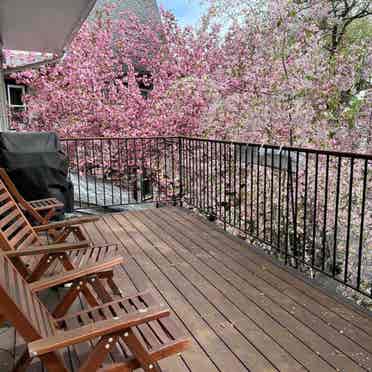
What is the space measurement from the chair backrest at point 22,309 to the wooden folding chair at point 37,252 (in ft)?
1.31

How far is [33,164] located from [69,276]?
8.28 feet

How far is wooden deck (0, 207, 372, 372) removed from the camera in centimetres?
206

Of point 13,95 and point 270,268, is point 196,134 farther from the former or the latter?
point 13,95

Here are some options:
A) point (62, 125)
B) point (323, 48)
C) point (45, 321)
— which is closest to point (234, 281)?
point (45, 321)

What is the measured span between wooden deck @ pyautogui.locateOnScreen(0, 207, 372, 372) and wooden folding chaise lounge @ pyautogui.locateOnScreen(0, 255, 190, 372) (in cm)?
44

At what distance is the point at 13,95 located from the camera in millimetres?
10086

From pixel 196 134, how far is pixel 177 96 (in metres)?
0.86

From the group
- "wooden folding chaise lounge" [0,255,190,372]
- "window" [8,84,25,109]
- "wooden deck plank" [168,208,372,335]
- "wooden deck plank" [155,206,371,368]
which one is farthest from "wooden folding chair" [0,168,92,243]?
"window" [8,84,25,109]

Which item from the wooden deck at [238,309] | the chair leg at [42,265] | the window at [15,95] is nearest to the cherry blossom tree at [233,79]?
the window at [15,95]

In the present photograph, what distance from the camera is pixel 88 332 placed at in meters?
1.34

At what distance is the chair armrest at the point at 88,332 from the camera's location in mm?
1261

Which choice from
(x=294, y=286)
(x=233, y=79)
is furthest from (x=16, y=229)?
(x=233, y=79)

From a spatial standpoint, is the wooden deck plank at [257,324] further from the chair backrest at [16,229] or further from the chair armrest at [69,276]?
the chair backrest at [16,229]

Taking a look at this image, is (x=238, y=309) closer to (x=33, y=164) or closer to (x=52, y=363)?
(x=52, y=363)
